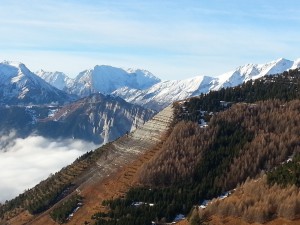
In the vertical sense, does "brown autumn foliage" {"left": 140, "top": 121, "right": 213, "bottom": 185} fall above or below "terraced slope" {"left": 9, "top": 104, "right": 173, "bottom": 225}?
above

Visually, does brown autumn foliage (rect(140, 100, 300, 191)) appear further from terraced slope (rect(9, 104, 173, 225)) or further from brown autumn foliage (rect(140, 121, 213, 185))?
terraced slope (rect(9, 104, 173, 225))

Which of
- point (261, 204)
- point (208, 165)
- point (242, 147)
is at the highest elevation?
point (242, 147)

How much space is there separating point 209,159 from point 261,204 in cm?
5401

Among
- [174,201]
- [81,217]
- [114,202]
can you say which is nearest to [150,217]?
[174,201]

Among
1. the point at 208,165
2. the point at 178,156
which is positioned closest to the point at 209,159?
the point at 208,165

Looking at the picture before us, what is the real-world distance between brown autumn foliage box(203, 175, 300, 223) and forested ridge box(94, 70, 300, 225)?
20.5m

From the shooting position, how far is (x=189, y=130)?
612ft

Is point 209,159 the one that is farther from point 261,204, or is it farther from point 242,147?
point 261,204

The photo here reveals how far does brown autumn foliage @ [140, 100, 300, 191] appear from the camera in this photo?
155 m

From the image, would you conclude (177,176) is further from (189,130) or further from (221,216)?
(221,216)

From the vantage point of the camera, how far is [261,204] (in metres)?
113

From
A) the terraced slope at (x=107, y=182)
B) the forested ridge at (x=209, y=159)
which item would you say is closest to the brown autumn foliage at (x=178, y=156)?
the forested ridge at (x=209, y=159)

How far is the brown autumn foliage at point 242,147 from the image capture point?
154875 mm

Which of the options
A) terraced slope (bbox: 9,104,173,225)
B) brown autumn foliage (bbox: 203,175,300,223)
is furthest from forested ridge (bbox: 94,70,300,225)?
brown autumn foliage (bbox: 203,175,300,223)
